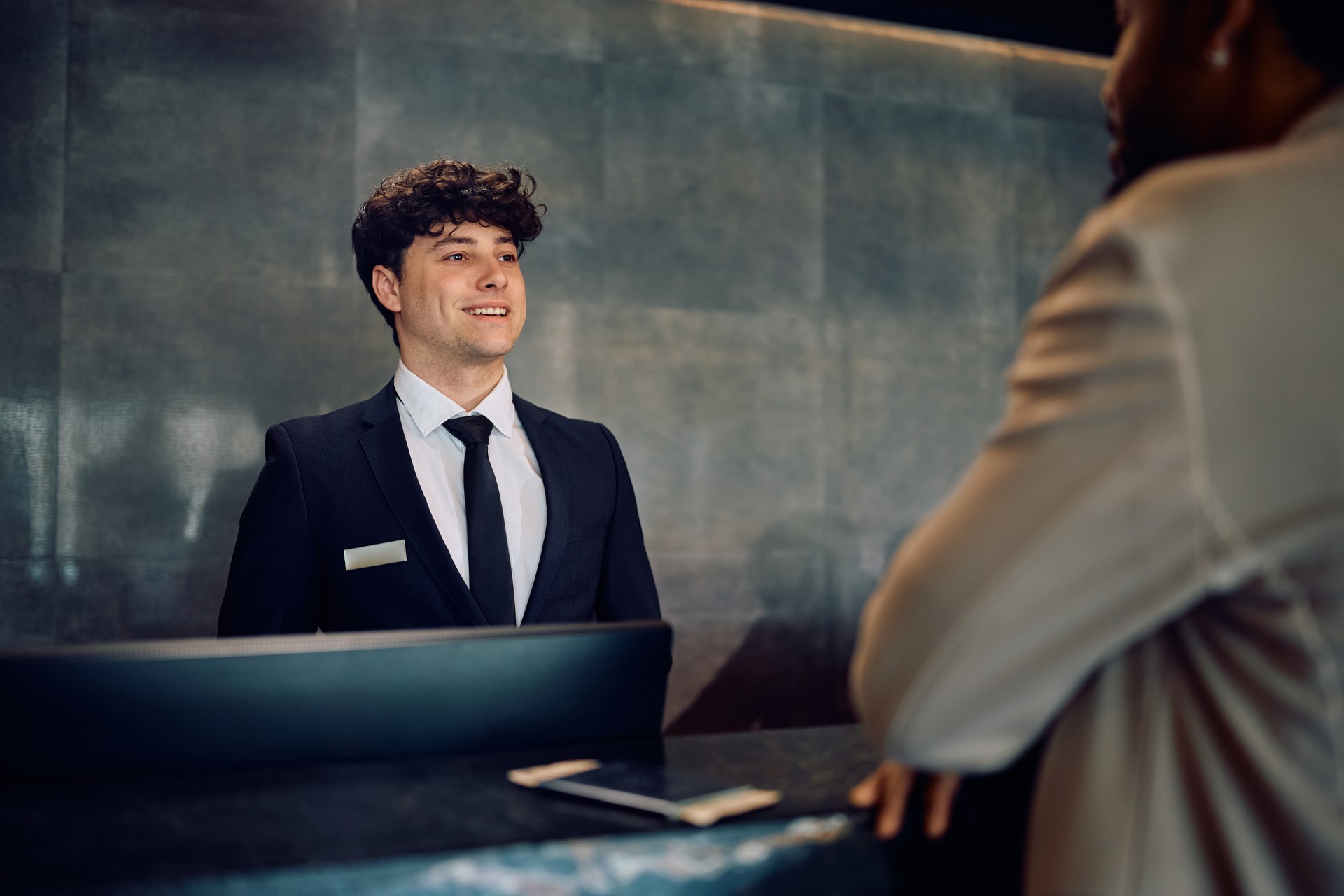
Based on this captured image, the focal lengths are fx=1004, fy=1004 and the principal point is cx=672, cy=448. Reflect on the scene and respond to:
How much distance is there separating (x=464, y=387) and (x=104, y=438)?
6.34 ft

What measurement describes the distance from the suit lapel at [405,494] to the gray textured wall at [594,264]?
1.57 metres

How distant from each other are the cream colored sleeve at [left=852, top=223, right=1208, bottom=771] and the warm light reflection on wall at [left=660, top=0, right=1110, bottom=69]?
4055mm

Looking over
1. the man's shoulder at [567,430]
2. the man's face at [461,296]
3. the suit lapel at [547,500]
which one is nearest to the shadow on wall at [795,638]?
the man's shoulder at [567,430]

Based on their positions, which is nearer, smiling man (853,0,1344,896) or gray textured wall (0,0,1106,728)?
smiling man (853,0,1344,896)

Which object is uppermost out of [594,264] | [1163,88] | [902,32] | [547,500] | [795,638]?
[902,32]

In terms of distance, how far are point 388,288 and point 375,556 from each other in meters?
0.74

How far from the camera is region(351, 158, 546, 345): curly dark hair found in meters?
2.47

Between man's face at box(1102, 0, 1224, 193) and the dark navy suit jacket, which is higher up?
man's face at box(1102, 0, 1224, 193)

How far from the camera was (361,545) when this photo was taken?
86.7 inches

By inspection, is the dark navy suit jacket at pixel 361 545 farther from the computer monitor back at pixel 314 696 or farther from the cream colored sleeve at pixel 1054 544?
the cream colored sleeve at pixel 1054 544

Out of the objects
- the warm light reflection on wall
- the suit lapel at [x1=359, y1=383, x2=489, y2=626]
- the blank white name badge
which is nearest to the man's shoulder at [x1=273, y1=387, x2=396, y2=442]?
the suit lapel at [x1=359, y1=383, x2=489, y2=626]

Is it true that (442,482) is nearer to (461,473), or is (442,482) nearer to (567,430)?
(461,473)

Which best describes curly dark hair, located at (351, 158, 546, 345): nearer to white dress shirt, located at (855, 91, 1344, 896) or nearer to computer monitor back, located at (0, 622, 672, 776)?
computer monitor back, located at (0, 622, 672, 776)

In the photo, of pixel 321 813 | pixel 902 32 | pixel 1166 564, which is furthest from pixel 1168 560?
pixel 902 32
